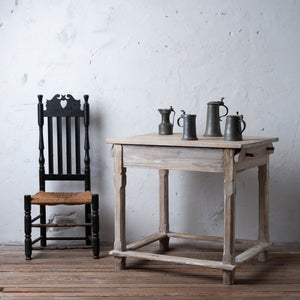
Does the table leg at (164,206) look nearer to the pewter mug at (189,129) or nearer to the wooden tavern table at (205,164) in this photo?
the wooden tavern table at (205,164)

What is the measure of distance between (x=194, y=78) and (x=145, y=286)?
1.60 meters

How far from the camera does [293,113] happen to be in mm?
3861

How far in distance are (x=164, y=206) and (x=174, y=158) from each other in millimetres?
792

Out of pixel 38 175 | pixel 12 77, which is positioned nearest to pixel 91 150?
pixel 38 175

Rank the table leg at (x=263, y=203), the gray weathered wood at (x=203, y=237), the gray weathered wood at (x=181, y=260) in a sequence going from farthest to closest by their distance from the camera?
1. the gray weathered wood at (x=203, y=237)
2. the table leg at (x=263, y=203)
3. the gray weathered wood at (x=181, y=260)

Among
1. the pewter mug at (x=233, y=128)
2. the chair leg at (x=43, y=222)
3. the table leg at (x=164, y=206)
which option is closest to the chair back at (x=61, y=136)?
the chair leg at (x=43, y=222)

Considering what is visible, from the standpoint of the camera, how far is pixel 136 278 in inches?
126

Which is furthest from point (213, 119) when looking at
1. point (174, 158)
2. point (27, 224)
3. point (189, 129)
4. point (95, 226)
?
point (27, 224)

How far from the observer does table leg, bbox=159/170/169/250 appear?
3.80 m

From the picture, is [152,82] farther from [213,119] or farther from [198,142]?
[198,142]

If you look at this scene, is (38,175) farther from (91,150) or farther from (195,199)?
(195,199)

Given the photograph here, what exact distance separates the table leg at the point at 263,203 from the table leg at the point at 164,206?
0.68 meters

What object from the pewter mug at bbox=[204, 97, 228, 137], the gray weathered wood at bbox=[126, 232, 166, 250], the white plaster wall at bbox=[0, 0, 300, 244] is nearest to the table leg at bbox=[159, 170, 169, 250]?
A: the gray weathered wood at bbox=[126, 232, 166, 250]

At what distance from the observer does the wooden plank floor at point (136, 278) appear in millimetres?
2924
